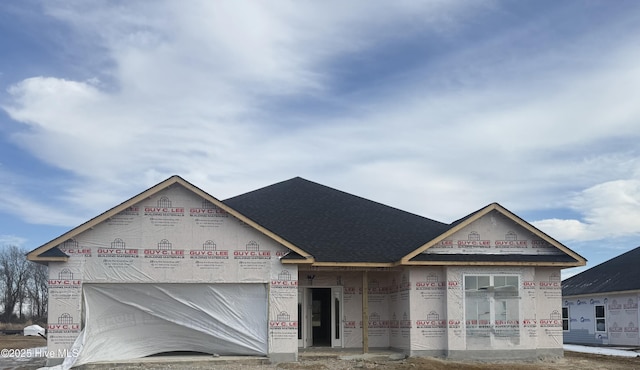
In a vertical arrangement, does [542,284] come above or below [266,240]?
below

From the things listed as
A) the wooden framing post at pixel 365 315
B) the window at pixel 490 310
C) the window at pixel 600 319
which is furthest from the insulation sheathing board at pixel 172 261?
the window at pixel 600 319

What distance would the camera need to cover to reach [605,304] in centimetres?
2944

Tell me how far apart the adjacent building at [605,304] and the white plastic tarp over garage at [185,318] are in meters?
16.4

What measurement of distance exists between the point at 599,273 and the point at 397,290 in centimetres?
1524

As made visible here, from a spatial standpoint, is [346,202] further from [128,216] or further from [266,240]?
[128,216]

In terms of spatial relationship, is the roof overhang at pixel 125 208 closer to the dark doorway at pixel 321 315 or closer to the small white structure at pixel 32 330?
the dark doorway at pixel 321 315

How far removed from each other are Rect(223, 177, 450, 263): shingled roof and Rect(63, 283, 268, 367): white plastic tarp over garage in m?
2.67

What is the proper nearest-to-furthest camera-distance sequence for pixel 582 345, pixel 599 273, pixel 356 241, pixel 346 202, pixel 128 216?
pixel 128 216, pixel 356 241, pixel 346 202, pixel 582 345, pixel 599 273

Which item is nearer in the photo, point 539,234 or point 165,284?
point 165,284

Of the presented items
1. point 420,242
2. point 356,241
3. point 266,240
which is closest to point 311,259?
point 266,240

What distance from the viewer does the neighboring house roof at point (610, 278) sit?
93.0 feet

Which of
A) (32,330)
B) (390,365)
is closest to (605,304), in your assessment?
(390,365)

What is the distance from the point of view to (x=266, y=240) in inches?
771

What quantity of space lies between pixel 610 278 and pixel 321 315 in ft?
49.7
